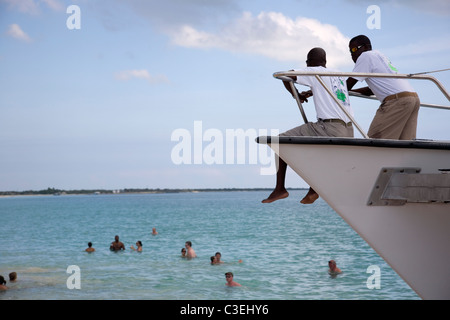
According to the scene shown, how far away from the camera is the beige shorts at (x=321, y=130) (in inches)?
211

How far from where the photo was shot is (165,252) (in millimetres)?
45156

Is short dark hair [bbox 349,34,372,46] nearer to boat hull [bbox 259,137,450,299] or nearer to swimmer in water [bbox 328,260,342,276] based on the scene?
boat hull [bbox 259,137,450,299]

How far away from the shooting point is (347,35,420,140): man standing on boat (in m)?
5.68

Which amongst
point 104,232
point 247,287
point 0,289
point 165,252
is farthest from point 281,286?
point 104,232

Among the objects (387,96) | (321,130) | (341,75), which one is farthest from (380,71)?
(321,130)

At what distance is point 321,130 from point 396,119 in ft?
2.87

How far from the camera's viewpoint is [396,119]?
18.7 feet

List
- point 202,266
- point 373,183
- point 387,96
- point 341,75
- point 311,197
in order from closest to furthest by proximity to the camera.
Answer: point 341,75
point 373,183
point 311,197
point 387,96
point 202,266

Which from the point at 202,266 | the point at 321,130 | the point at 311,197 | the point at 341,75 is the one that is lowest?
the point at 202,266

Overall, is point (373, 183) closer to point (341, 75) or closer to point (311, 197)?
point (311, 197)

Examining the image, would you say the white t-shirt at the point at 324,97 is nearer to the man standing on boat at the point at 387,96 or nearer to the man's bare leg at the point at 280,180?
the man standing on boat at the point at 387,96

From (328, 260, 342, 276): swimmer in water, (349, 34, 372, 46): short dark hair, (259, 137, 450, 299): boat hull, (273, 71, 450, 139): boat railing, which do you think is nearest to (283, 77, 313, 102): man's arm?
(273, 71, 450, 139): boat railing

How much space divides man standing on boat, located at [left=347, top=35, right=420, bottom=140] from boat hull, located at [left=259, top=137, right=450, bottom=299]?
1.58 feet
